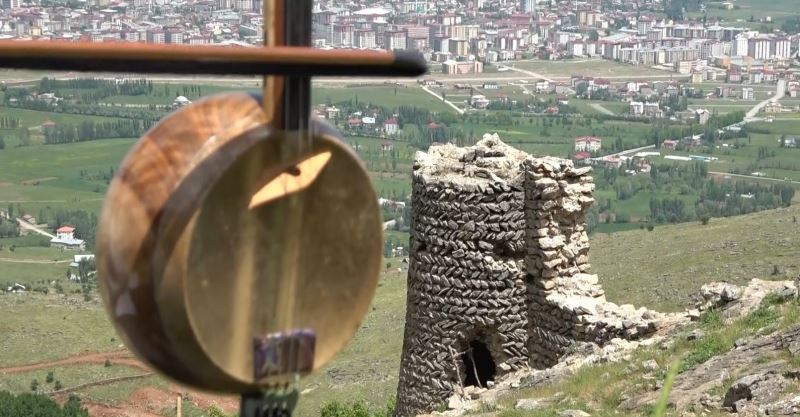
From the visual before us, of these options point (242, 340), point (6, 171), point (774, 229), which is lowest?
point (6, 171)

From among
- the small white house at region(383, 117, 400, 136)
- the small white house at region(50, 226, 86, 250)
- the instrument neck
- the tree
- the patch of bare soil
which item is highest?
the instrument neck

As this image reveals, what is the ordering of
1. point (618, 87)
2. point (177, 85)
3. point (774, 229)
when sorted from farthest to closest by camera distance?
point (618, 87)
point (177, 85)
point (774, 229)

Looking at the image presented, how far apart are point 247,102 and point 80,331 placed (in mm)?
42172

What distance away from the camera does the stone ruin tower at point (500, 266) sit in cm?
1291

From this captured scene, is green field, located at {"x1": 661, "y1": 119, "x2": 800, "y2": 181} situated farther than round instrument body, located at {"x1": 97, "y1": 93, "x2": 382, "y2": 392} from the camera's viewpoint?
Yes

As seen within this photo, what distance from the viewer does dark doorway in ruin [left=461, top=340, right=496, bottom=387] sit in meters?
13.7

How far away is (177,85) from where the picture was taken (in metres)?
112

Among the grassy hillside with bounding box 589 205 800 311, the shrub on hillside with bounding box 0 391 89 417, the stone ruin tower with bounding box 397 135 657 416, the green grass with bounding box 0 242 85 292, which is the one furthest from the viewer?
the green grass with bounding box 0 242 85 292

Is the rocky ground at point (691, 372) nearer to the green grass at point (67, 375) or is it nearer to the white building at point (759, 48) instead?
the green grass at point (67, 375)

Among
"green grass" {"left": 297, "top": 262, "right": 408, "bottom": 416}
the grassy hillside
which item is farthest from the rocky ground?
"green grass" {"left": 297, "top": 262, "right": 408, "bottom": 416}

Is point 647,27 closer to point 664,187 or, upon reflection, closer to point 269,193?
point 664,187

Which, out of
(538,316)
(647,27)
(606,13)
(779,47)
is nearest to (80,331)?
(538,316)

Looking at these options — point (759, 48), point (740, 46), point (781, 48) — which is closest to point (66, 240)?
point (759, 48)

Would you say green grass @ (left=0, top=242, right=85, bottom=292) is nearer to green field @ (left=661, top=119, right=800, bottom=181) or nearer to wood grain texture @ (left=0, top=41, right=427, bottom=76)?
green field @ (left=661, top=119, right=800, bottom=181)
